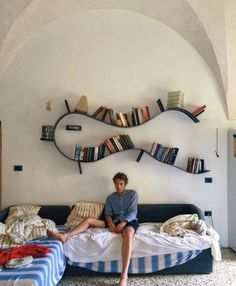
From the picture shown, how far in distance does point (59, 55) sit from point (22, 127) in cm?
113

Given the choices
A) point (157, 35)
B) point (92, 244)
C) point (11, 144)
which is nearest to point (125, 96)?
point (157, 35)

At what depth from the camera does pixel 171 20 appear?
3.89 metres

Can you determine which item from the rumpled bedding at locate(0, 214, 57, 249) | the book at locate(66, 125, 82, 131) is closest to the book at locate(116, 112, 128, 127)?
the book at locate(66, 125, 82, 131)

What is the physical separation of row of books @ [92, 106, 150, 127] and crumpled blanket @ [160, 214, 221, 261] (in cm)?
137

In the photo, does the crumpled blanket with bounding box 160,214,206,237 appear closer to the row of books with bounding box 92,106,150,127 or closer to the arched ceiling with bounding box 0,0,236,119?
the row of books with bounding box 92,106,150,127

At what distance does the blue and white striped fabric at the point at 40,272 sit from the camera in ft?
7.08

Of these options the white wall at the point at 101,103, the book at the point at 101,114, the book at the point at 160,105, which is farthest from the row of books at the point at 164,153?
the book at the point at 101,114

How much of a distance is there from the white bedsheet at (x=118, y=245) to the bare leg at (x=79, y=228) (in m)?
0.06

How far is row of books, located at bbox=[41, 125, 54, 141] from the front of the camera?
3924mm

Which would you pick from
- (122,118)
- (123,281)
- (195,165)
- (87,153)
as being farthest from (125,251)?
(122,118)

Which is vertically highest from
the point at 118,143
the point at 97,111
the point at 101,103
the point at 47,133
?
the point at 101,103

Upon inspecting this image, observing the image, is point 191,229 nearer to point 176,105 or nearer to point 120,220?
point 120,220

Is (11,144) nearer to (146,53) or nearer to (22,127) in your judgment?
(22,127)

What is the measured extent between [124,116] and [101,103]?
1.25ft
